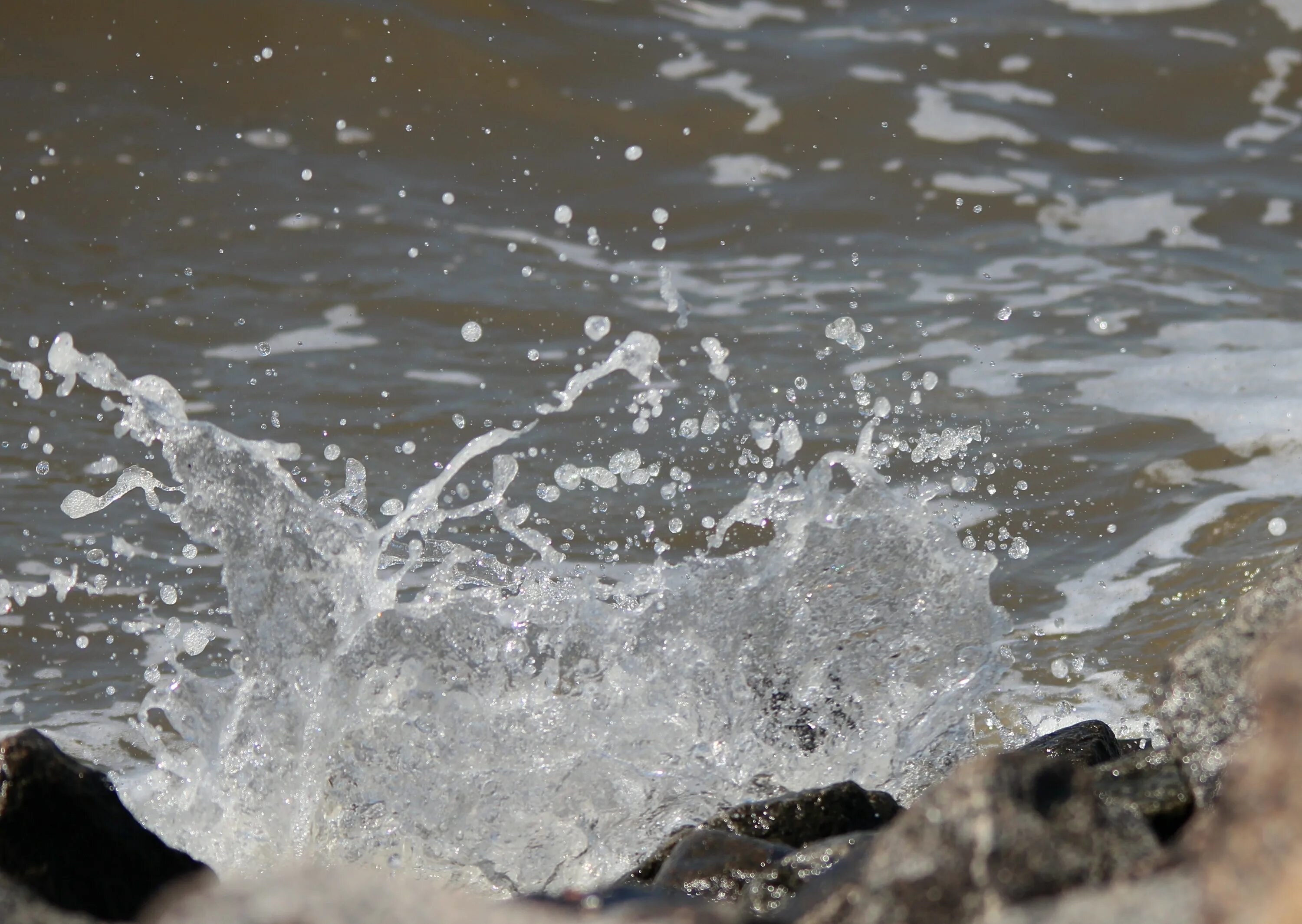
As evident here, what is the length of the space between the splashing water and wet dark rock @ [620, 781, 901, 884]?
1.66 ft

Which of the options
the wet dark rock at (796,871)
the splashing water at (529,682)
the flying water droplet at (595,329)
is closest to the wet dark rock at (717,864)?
the wet dark rock at (796,871)

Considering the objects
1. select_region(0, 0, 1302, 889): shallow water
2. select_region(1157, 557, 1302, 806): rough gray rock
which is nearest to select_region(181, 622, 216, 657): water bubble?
select_region(0, 0, 1302, 889): shallow water

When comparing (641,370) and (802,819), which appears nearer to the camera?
(802,819)

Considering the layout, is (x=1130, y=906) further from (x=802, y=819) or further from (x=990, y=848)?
(x=802, y=819)

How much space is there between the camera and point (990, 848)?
1.63m

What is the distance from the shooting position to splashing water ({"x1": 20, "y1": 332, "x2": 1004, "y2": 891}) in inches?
138

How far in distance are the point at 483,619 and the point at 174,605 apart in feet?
5.05

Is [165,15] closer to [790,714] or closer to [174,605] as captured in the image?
[174,605]

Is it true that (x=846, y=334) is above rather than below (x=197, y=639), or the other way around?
above

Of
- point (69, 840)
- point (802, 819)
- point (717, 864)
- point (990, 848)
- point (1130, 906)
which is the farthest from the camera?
point (802, 819)

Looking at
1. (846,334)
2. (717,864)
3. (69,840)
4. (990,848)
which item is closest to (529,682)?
(717,864)

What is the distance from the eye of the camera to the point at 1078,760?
119 inches

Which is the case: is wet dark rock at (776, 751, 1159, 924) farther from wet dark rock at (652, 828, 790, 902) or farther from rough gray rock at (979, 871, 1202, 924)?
wet dark rock at (652, 828, 790, 902)

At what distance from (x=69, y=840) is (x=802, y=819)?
1.35 m
